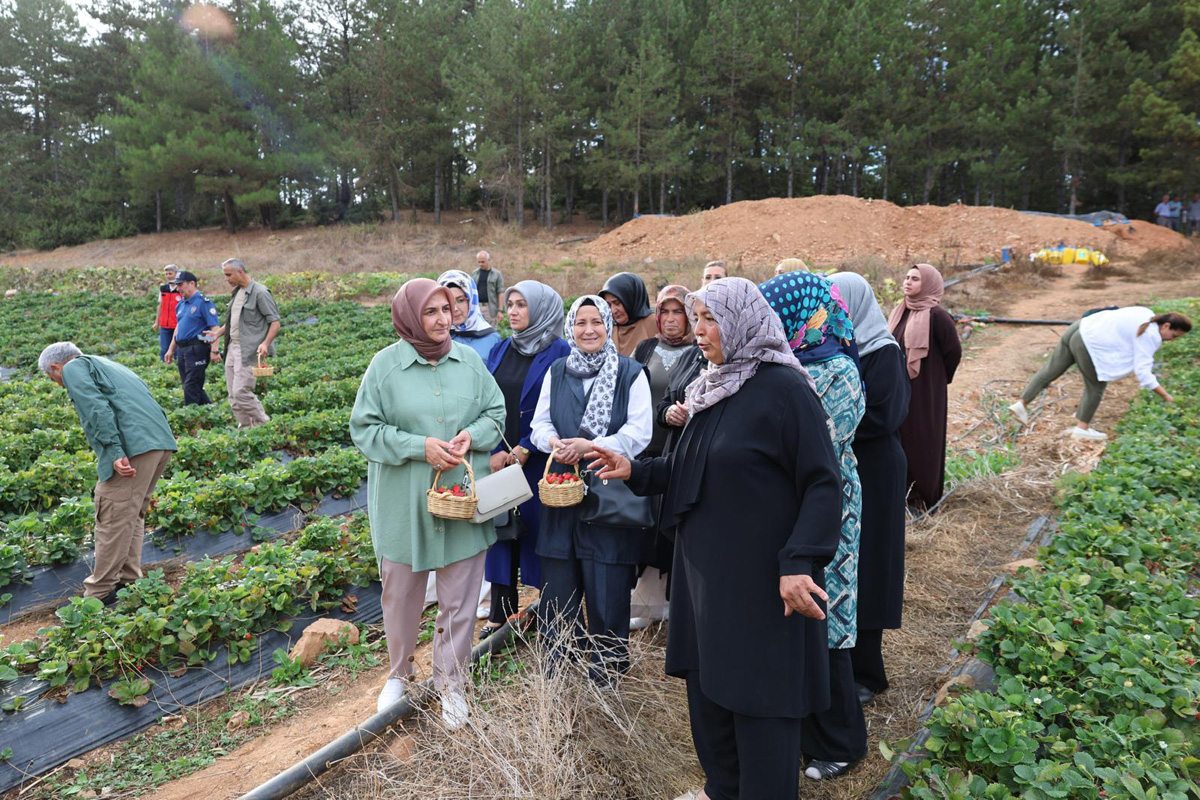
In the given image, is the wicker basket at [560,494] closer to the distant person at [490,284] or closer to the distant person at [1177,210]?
the distant person at [490,284]

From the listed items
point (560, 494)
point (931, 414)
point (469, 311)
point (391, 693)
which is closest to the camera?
point (560, 494)

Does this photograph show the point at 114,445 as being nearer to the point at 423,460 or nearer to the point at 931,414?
the point at 423,460

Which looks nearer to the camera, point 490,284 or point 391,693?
point 391,693

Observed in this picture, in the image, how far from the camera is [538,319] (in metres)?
3.54

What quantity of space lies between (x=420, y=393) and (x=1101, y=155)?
117ft

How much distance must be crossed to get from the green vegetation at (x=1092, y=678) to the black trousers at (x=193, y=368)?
762cm

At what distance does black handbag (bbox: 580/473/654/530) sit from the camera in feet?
9.59

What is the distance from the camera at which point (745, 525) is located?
6.80 ft

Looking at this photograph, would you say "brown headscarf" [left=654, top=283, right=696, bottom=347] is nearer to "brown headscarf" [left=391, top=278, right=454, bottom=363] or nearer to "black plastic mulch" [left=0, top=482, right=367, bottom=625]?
"brown headscarf" [left=391, top=278, right=454, bottom=363]

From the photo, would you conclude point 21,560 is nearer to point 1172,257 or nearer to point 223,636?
point 223,636

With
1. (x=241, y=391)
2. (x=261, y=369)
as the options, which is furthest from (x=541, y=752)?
(x=241, y=391)

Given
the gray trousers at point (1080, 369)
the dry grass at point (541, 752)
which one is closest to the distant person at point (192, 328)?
the dry grass at point (541, 752)

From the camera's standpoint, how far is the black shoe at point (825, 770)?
102 inches

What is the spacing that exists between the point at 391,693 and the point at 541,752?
1.01m
